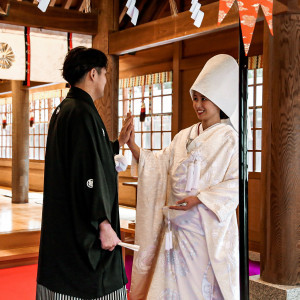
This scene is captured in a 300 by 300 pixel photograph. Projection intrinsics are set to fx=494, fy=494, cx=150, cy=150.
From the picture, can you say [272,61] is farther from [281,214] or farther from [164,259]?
[164,259]

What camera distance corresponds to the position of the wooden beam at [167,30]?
13.6 ft

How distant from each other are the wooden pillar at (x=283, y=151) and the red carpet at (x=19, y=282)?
1400 mm

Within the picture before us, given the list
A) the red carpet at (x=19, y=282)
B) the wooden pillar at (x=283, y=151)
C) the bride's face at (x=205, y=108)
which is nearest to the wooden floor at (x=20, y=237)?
the red carpet at (x=19, y=282)

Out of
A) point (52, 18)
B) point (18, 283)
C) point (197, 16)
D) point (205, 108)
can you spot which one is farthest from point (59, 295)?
point (52, 18)

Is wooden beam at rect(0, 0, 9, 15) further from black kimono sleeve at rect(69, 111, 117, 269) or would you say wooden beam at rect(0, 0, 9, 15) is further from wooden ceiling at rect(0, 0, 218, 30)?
black kimono sleeve at rect(69, 111, 117, 269)

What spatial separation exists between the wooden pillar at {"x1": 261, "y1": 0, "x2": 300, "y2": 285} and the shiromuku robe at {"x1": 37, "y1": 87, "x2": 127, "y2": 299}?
5.40 feet

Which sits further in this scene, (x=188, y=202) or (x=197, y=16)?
(x=197, y=16)

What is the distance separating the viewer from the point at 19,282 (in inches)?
167

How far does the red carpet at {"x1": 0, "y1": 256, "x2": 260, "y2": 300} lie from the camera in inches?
151

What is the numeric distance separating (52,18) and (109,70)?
0.80 meters

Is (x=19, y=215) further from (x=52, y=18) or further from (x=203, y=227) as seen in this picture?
(x=203, y=227)

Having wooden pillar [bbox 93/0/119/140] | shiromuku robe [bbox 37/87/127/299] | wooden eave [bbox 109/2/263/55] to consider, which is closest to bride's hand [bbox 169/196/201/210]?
shiromuku robe [bbox 37/87/127/299]

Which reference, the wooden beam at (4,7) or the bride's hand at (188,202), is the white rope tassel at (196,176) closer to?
the bride's hand at (188,202)

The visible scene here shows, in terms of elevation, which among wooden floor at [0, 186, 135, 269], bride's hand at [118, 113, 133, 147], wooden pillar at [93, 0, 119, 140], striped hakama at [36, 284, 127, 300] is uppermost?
wooden pillar at [93, 0, 119, 140]
